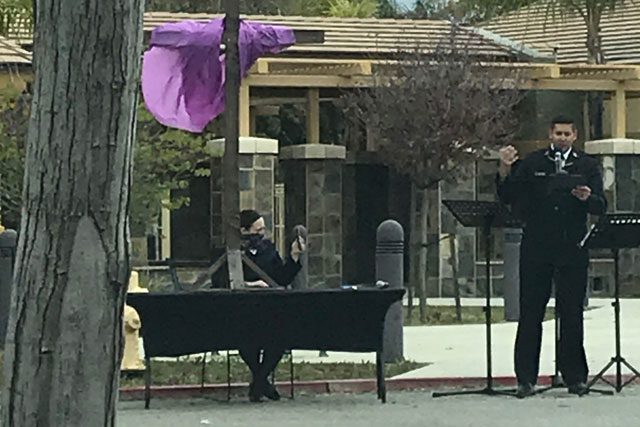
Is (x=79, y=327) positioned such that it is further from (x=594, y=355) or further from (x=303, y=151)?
(x=303, y=151)

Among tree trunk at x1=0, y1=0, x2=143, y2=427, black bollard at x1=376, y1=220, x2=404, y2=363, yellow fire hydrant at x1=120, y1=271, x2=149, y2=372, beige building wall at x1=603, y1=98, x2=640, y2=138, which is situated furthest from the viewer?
beige building wall at x1=603, y1=98, x2=640, y2=138

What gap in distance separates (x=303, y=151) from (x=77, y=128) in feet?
64.3

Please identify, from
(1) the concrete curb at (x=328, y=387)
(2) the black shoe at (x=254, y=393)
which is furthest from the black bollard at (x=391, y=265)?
(2) the black shoe at (x=254, y=393)

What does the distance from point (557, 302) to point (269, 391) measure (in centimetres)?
210

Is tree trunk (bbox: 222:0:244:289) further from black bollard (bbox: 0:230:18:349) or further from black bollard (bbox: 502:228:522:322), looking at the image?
black bollard (bbox: 502:228:522:322)

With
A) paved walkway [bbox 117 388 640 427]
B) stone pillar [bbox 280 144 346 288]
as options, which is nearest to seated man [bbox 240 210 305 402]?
paved walkway [bbox 117 388 640 427]

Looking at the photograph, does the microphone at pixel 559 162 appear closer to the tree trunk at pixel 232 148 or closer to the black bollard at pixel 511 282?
the tree trunk at pixel 232 148

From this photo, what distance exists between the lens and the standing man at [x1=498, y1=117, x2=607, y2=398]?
10898 mm

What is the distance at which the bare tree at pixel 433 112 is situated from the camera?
19750 mm

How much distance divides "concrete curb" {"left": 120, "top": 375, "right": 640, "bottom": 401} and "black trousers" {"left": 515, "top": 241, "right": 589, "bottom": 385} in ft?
3.56

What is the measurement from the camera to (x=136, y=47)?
3943mm

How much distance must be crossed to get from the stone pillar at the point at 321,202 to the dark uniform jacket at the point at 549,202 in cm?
1225

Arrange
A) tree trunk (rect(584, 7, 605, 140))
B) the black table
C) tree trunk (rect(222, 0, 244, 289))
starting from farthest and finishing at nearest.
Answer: tree trunk (rect(584, 7, 605, 140)), tree trunk (rect(222, 0, 244, 289)), the black table

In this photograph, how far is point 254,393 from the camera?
11242mm
